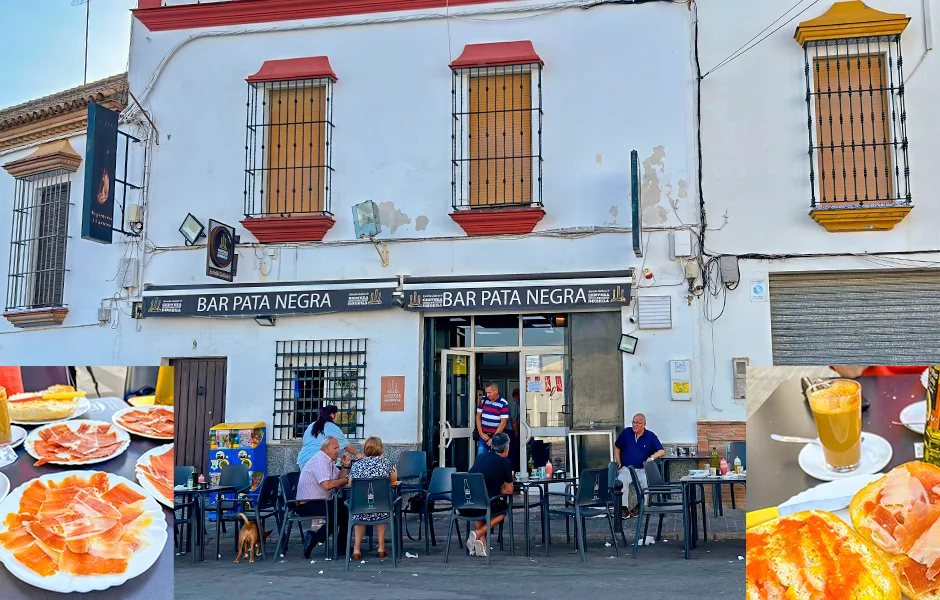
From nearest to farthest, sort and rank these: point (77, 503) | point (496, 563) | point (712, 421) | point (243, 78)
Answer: point (77, 503)
point (496, 563)
point (712, 421)
point (243, 78)

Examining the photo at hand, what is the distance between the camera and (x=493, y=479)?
930cm

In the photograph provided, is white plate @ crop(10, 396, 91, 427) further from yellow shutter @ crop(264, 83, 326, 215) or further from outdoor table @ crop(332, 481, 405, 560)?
yellow shutter @ crop(264, 83, 326, 215)

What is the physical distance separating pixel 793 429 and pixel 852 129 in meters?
9.34

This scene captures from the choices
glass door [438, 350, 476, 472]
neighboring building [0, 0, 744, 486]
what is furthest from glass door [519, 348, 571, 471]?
glass door [438, 350, 476, 472]

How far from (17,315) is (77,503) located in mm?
11470

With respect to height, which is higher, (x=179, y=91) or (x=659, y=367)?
(x=179, y=91)

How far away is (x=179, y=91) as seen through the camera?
554 inches

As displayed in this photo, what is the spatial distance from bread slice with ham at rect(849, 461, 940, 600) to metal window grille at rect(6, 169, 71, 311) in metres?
13.4

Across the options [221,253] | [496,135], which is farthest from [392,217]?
[221,253]

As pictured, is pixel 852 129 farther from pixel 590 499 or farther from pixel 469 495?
pixel 469 495

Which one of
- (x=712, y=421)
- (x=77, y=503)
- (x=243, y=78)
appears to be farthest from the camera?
(x=243, y=78)

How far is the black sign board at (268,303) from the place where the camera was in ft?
41.5

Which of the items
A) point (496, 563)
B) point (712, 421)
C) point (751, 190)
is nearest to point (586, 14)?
point (751, 190)

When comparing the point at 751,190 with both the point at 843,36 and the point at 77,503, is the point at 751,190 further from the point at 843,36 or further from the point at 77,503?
the point at 77,503
